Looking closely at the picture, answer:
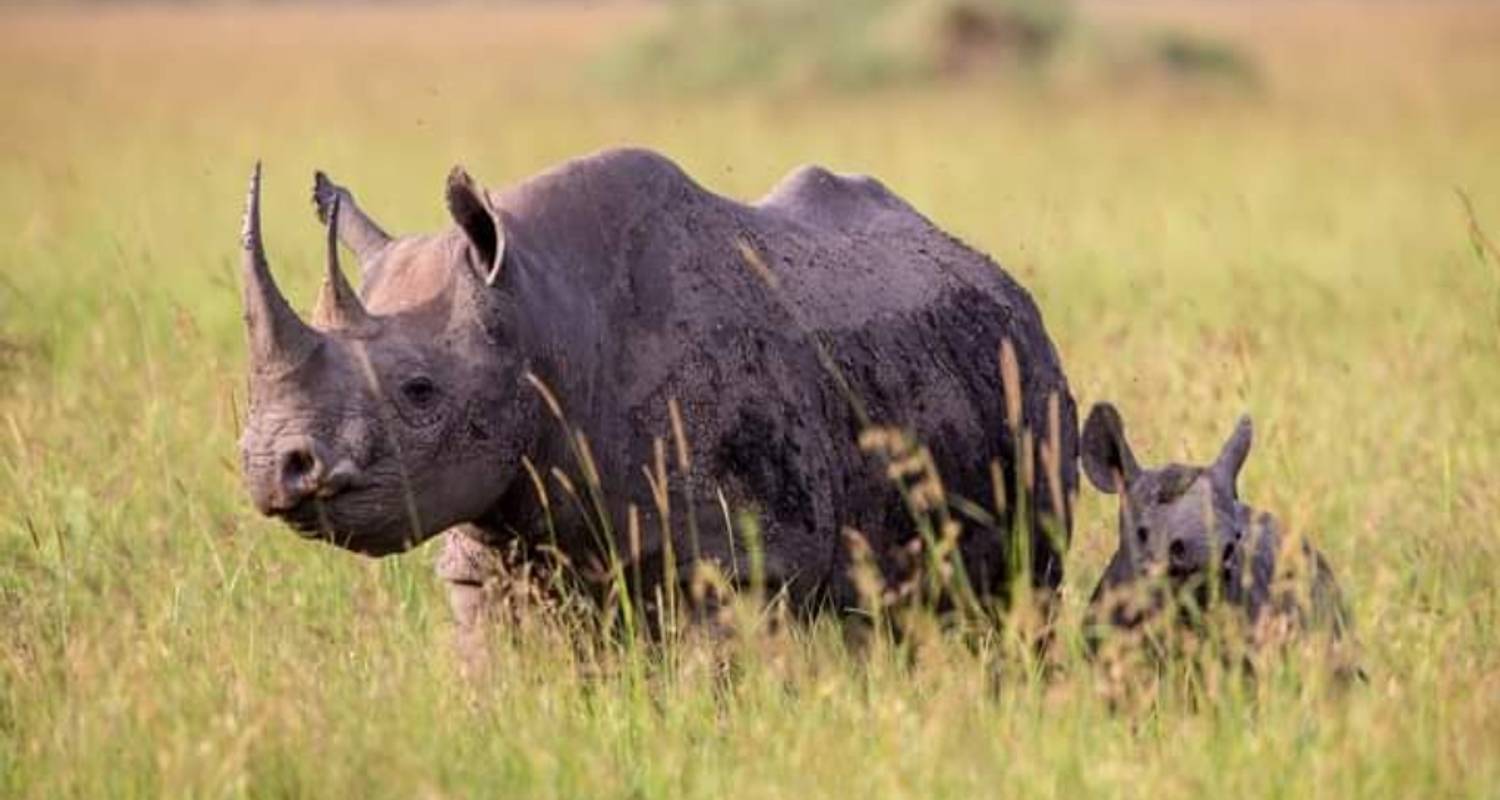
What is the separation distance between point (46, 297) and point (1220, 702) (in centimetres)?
792

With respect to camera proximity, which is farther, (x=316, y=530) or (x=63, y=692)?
(x=63, y=692)

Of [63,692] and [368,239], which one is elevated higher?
[368,239]

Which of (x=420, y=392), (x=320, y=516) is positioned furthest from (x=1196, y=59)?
(x=320, y=516)

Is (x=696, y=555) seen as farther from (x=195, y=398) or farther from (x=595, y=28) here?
(x=595, y=28)

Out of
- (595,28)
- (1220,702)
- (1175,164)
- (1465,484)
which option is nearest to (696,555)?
(1220,702)

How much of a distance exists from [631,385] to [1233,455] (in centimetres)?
160

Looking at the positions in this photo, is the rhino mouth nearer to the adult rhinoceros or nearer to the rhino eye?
the adult rhinoceros

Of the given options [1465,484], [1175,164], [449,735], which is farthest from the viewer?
[1175,164]

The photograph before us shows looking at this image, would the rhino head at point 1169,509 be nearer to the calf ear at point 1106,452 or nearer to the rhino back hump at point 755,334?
the calf ear at point 1106,452

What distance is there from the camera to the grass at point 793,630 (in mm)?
5715

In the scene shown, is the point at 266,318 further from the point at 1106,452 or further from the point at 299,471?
the point at 1106,452

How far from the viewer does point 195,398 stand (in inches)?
381

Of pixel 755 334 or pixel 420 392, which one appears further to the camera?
pixel 755 334

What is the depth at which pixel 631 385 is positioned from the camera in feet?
21.6
